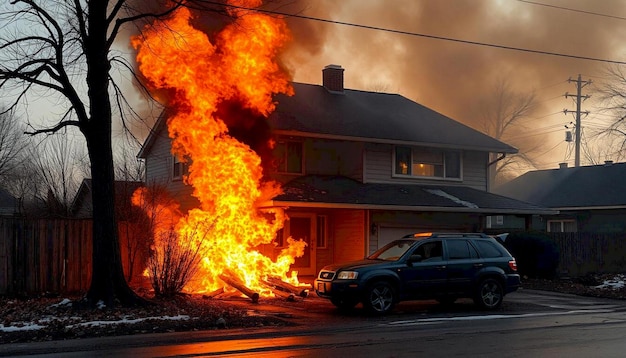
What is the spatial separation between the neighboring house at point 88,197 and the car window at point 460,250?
10550 mm

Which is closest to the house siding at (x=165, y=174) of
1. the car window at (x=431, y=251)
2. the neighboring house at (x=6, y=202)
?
the car window at (x=431, y=251)

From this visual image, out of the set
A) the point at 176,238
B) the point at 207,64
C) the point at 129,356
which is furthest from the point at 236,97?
the point at 129,356

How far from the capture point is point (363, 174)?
23719 millimetres

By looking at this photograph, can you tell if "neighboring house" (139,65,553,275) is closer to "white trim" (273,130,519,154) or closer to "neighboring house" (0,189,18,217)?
"white trim" (273,130,519,154)

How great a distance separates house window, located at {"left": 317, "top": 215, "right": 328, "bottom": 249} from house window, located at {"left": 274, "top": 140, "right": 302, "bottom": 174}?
1739 mm

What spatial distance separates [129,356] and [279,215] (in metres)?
11.1

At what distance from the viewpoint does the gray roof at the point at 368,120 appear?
23.0 meters

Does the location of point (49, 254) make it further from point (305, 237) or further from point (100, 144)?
point (305, 237)

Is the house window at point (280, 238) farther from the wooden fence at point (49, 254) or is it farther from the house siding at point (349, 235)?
the wooden fence at point (49, 254)

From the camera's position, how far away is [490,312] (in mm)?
15594

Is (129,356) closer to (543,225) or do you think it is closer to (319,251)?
(319,251)

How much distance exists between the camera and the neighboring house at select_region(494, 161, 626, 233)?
120ft

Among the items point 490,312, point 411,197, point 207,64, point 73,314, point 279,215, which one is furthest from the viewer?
point 411,197

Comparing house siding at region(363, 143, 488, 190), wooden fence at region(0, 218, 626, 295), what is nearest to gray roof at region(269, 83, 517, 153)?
house siding at region(363, 143, 488, 190)
